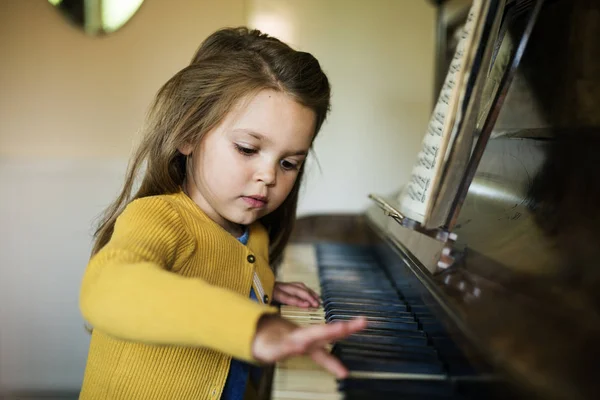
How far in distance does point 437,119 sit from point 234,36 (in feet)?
1.41

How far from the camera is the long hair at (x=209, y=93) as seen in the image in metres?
1.04

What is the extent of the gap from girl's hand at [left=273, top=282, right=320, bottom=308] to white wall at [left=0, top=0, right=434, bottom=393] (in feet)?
3.41

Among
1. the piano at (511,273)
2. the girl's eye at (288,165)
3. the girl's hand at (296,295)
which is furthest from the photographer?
the girl's hand at (296,295)

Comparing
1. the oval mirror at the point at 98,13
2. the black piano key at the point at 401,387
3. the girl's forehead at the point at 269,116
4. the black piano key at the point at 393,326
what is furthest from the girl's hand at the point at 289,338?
the oval mirror at the point at 98,13

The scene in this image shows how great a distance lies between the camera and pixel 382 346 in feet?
2.82

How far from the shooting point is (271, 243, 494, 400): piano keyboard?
0.72m

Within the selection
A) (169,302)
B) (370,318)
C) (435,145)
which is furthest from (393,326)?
(169,302)

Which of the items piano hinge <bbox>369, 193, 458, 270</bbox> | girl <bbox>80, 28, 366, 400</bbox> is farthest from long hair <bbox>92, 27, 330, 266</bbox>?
piano hinge <bbox>369, 193, 458, 270</bbox>

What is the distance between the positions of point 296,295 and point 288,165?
0.95 ft

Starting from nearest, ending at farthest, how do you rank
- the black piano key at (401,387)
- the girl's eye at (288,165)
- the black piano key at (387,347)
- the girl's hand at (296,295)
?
the black piano key at (401,387), the black piano key at (387,347), the girl's eye at (288,165), the girl's hand at (296,295)

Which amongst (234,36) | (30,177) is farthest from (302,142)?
(30,177)

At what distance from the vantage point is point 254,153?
1004mm

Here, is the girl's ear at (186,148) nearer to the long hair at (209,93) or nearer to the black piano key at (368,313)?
the long hair at (209,93)

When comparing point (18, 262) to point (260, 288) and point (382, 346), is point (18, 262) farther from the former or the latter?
point (382, 346)
